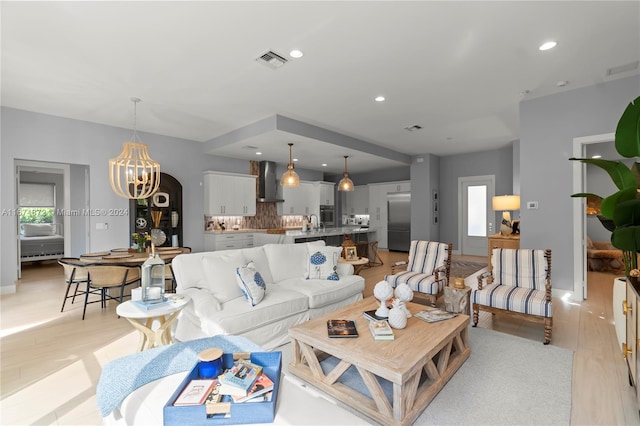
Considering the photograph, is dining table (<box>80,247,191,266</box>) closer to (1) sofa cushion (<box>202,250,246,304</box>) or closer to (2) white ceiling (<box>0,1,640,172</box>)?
(1) sofa cushion (<box>202,250,246,304</box>)

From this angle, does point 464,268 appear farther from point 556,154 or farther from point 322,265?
point 322,265

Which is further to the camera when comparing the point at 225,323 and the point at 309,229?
the point at 309,229

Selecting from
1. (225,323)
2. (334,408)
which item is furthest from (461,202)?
(334,408)

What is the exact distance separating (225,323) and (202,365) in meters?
1.27

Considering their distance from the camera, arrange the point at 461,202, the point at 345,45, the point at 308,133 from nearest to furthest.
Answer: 1. the point at 345,45
2. the point at 308,133
3. the point at 461,202

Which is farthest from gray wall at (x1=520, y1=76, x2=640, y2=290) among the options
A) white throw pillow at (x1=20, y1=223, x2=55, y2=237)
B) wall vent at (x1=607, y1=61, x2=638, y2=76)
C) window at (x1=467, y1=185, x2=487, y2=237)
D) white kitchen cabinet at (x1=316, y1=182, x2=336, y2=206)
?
white throw pillow at (x1=20, y1=223, x2=55, y2=237)

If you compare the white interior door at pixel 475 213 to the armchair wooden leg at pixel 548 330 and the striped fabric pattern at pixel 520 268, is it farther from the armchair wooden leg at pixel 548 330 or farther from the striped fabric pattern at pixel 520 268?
the armchair wooden leg at pixel 548 330

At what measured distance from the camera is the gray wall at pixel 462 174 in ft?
25.2

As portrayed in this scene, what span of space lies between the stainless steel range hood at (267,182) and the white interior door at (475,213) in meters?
5.14

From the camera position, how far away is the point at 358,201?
10625 millimetres

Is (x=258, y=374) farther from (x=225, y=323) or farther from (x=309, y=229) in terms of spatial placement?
(x=309, y=229)

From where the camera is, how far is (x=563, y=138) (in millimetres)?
4168

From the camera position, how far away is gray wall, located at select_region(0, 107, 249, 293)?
184 inches

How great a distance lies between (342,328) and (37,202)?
982 cm
